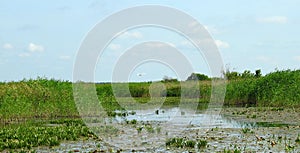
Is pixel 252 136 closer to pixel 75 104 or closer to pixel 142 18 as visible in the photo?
pixel 142 18

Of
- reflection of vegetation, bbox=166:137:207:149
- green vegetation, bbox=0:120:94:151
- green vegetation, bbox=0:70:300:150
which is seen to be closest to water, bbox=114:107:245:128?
green vegetation, bbox=0:70:300:150

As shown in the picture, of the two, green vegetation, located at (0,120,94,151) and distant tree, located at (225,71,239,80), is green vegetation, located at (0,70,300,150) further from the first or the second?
distant tree, located at (225,71,239,80)

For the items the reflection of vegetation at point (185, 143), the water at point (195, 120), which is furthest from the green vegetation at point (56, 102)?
the reflection of vegetation at point (185, 143)

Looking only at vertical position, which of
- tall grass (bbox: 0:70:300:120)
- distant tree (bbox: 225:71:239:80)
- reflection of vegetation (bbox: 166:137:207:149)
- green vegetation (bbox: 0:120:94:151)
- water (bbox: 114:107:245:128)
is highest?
distant tree (bbox: 225:71:239:80)

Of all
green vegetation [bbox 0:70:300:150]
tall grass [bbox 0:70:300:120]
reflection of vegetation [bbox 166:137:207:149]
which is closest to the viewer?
reflection of vegetation [bbox 166:137:207:149]

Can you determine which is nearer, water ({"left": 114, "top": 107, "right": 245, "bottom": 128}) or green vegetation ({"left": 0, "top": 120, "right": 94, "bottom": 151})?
green vegetation ({"left": 0, "top": 120, "right": 94, "bottom": 151})

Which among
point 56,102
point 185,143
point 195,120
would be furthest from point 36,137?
point 56,102

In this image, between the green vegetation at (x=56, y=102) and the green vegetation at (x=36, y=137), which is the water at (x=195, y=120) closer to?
the green vegetation at (x=56, y=102)

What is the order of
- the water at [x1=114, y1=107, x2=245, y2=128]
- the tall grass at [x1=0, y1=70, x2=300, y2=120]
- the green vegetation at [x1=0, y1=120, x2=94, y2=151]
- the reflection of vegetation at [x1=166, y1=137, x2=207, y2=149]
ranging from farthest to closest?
1. the tall grass at [x1=0, y1=70, x2=300, y2=120]
2. the water at [x1=114, y1=107, x2=245, y2=128]
3. the green vegetation at [x1=0, y1=120, x2=94, y2=151]
4. the reflection of vegetation at [x1=166, y1=137, x2=207, y2=149]

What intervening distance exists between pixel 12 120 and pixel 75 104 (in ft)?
13.9

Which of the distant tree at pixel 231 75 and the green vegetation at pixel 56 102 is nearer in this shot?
the green vegetation at pixel 56 102

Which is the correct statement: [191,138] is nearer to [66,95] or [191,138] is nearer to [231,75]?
[66,95]

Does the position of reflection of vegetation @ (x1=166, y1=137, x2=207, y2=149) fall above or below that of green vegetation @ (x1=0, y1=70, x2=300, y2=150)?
below

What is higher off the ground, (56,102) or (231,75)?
(231,75)
